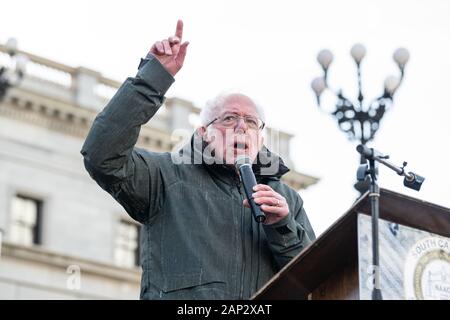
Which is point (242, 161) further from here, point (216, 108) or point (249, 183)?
point (216, 108)

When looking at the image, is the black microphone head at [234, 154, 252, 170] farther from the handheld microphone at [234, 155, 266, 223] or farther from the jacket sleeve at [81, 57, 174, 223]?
the jacket sleeve at [81, 57, 174, 223]

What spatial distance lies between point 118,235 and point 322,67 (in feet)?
49.6

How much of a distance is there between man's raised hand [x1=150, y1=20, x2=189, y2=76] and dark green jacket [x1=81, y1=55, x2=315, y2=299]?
0.12 feet

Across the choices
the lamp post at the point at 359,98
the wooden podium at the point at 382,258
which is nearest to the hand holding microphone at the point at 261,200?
the wooden podium at the point at 382,258

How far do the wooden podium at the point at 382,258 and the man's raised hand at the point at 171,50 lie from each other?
1.38 metres

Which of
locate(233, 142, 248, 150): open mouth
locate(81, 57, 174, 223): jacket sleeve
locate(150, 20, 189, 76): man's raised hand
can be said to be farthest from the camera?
locate(233, 142, 248, 150): open mouth

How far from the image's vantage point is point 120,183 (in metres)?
5.22

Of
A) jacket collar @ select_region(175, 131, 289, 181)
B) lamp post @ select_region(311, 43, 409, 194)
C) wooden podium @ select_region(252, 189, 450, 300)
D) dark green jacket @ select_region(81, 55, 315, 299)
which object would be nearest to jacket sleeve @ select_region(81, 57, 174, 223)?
dark green jacket @ select_region(81, 55, 315, 299)

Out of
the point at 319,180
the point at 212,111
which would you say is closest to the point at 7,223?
the point at 319,180

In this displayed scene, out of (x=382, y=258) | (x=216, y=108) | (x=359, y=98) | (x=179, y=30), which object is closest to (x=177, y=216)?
(x=216, y=108)

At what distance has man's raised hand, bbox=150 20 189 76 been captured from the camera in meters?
5.21

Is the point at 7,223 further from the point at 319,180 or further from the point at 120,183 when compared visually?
the point at 120,183

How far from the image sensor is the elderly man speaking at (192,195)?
510cm
